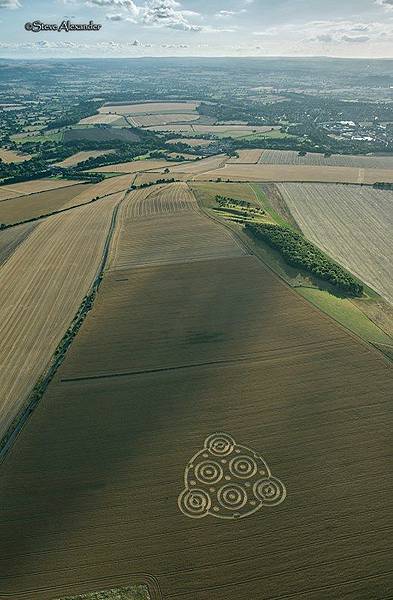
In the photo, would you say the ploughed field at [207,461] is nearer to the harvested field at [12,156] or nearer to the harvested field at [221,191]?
the harvested field at [221,191]

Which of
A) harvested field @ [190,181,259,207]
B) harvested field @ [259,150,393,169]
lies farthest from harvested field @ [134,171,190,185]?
harvested field @ [259,150,393,169]

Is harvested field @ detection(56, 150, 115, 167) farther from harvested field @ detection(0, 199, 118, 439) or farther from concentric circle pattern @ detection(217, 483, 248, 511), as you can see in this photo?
concentric circle pattern @ detection(217, 483, 248, 511)

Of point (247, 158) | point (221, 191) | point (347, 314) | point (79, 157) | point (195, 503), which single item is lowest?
point (195, 503)

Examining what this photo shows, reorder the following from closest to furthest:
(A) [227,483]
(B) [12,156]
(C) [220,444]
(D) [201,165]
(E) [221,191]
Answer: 1. (A) [227,483]
2. (C) [220,444]
3. (E) [221,191]
4. (D) [201,165]
5. (B) [12,156]

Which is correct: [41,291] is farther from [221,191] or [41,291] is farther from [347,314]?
[221,191]

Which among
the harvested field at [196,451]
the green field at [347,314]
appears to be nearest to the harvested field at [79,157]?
the harvested field at [196,451]

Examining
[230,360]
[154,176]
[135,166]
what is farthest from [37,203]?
[230,360]
